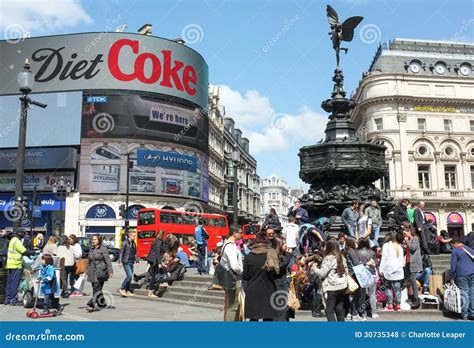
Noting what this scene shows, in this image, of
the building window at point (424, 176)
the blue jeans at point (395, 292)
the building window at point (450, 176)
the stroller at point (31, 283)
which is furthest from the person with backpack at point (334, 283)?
the building window at point (450, 176)

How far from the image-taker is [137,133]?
4800 cm

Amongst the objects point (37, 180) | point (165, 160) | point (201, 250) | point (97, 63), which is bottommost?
point (201, 250)

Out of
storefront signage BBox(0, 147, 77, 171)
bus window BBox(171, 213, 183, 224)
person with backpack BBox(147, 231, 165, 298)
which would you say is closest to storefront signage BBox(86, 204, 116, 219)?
storefront signage BBox(0, 147, 77, 171)

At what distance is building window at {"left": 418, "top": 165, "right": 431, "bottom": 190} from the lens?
52344 mm

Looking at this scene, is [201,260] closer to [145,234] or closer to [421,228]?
[421,228]

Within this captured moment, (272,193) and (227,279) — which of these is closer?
(227,279)

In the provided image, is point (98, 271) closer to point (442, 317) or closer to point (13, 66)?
point (442, 317)

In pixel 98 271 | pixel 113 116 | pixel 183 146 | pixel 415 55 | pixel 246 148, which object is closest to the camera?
pixel 98 271

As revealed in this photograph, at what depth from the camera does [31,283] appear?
35.8ft

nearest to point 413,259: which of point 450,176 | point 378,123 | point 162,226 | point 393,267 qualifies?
point 393,267

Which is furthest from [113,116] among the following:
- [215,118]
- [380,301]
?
[380,301]

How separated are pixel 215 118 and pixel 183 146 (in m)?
14.7

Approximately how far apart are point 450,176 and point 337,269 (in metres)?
51.2

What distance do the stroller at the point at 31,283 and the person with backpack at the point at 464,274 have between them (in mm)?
8070
